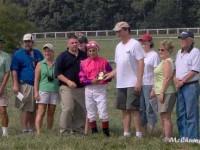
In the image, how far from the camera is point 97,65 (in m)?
11.3

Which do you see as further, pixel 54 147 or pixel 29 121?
pixel 29 121

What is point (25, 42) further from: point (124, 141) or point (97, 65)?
point (124, 141)

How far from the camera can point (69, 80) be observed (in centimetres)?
1168

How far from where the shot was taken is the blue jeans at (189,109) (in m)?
10.6

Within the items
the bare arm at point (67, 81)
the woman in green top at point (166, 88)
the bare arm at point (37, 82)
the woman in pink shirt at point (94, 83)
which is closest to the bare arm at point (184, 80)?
the woman in green top at point (166, 88)

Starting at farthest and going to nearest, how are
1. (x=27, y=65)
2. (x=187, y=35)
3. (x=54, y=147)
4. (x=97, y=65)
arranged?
(x=27, y=65), (x=97, y=65), (x=187, y=35), (x=54, y=147)

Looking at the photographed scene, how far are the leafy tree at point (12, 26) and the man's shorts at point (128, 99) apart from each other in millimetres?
30365

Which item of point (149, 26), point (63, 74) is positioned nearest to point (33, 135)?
point (63, 74)

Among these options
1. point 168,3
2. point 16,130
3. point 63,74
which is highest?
point 168,3

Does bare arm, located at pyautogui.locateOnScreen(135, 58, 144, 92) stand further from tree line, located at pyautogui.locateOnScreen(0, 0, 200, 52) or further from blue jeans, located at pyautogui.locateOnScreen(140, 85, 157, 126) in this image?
tree line, located at pyautogui.locateOnScreen(0, 0, 200, 52)

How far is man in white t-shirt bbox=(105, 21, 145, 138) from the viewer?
35.5 ft

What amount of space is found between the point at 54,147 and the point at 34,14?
236 feet

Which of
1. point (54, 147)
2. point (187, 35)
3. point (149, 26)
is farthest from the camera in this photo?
point (149, 26)

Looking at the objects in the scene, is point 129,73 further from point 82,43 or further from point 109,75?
point 82,43
